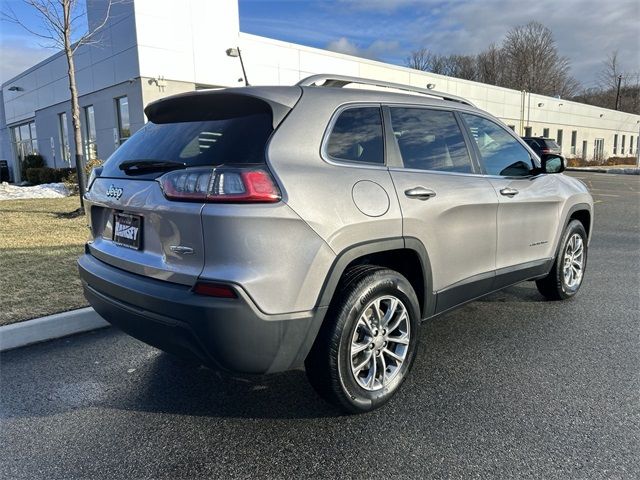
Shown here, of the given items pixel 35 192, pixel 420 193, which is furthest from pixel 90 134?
pixel 420 193

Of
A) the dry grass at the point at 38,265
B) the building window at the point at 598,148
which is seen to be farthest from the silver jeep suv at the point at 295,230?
the building window at the point at 598,148

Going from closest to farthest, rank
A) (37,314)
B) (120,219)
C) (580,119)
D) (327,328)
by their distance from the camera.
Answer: (327,328) → (120,219) → (37,314) → (580,119)

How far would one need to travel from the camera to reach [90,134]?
20.2 meters

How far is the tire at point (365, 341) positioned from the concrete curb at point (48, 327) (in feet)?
8.13

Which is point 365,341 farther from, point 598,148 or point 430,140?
point 598,148

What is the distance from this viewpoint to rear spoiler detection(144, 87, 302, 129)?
8.30ft

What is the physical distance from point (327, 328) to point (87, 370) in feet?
6.45

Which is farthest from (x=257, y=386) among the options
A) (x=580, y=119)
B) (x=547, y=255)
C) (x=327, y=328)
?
(x=580, y=119)

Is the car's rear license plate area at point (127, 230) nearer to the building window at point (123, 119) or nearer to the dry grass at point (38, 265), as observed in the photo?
the dry grass at point (38, 265)

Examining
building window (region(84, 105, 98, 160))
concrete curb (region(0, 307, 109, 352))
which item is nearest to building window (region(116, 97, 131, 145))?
building window (region(84, 105, 98, 160))

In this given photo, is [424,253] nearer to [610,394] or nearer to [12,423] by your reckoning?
[610,394]

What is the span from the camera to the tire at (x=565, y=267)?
4.63 meters

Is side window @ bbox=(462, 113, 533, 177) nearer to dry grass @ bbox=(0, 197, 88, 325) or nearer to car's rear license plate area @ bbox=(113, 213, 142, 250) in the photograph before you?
car's rear license plate area @ bbox=(113, 213, 142, 250)

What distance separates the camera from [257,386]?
→ 124 inches
